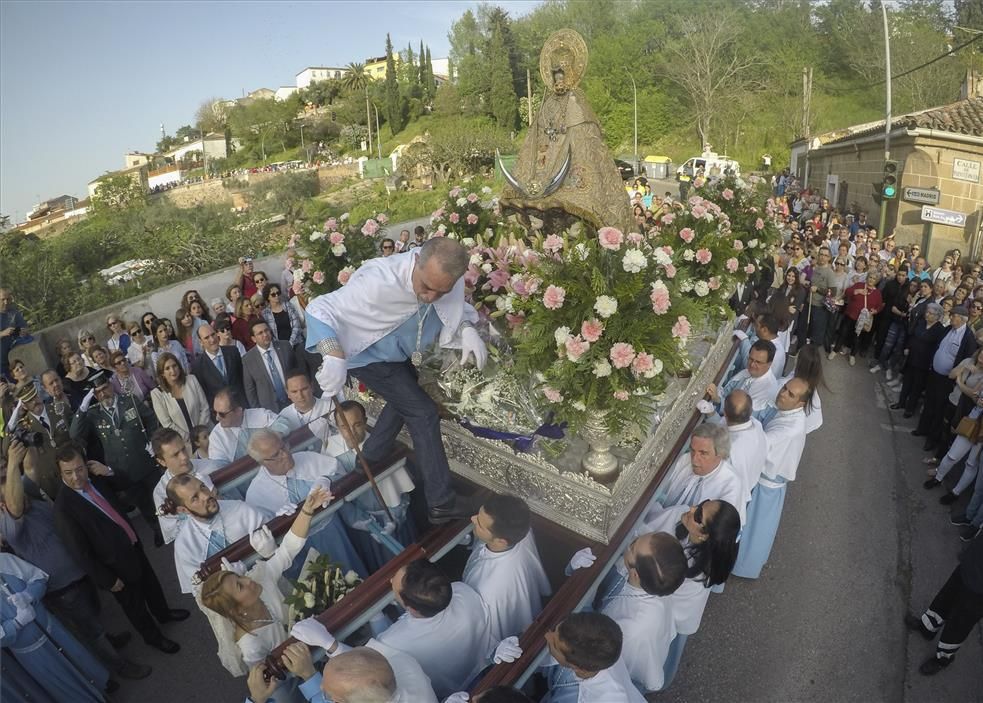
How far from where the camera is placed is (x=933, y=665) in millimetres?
4059

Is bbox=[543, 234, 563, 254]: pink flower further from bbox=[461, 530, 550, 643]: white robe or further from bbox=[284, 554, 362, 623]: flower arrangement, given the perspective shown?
bbox=[284, 554, 362, 623]: flower arrangement

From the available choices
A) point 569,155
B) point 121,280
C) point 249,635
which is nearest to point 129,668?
point 249,635

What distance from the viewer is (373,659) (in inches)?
92.6

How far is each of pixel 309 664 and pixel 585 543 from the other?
1.99 m

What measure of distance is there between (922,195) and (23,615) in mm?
19445

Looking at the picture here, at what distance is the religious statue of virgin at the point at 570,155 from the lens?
28.9 feet

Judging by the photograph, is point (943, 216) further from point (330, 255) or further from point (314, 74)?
point (314, 74)

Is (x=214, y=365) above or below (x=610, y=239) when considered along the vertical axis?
below

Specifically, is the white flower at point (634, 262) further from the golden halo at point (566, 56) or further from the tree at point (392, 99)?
the tree at point (392, 99)

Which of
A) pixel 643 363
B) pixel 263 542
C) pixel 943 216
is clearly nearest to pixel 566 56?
pixel 643 363

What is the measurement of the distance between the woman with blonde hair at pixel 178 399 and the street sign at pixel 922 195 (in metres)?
17.8

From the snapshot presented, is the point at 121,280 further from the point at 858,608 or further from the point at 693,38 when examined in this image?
the point at 693,38

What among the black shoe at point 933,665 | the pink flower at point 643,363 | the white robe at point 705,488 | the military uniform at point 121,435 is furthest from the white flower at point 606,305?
the military uniform at point 121,435

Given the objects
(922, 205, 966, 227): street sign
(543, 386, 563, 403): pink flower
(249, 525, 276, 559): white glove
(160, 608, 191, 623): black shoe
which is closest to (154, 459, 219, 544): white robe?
(249, 525, 276, 559): white glove
